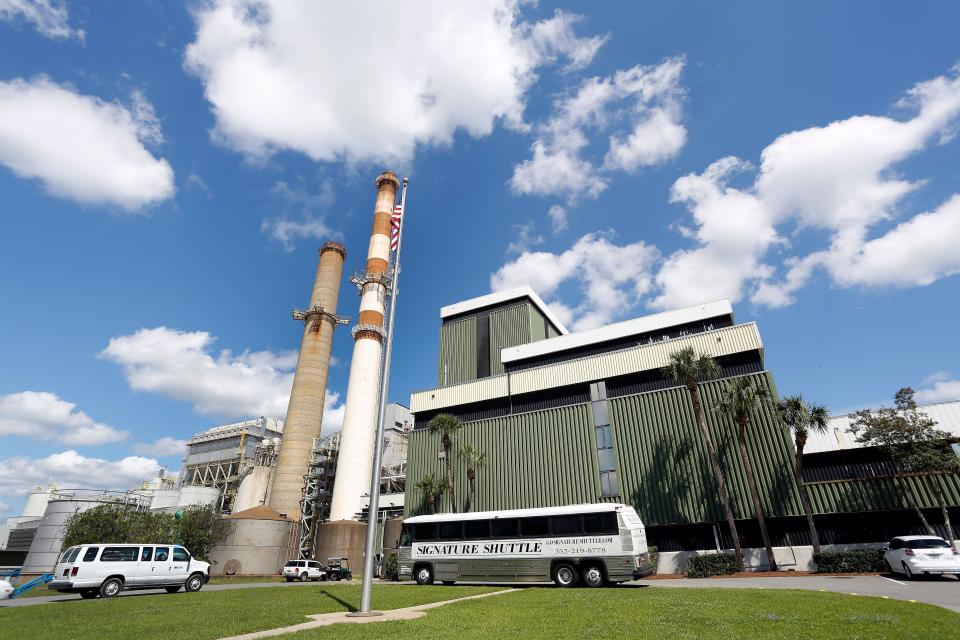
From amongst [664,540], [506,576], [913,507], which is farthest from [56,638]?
[913,507]

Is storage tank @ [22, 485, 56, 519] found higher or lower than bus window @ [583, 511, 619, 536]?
higher

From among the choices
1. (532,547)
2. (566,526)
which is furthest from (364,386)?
(566,526)

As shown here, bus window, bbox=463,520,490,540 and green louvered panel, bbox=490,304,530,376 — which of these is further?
green louvered panel, bbox=490,304,530,376

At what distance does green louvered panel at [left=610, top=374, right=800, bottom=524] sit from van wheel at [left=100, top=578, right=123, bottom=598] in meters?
29.9

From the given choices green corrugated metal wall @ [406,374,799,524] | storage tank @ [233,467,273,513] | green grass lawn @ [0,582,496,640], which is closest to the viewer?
green grass lawn @ [0,582,496,640]

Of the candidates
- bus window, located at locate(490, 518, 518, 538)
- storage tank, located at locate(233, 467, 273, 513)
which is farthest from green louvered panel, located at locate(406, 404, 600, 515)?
storage tank, located at locate(233, 467, 273, 513)

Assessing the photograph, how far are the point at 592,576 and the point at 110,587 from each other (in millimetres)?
19587

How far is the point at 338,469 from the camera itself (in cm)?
5122

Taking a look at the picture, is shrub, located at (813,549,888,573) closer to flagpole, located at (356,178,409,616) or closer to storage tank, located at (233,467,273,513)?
flagpole, located at (356,178,409,616)

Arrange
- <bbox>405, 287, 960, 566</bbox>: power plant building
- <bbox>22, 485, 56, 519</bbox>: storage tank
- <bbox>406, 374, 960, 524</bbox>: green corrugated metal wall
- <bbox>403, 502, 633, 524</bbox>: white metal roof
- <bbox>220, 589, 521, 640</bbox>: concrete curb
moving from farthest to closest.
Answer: <bbox>22, 485, 56, 519</bbox>: storage tank
<bbox>405, 287, 960, 566</bbox>: power plant building
<bbox>406, 374, 960, 524</bbox>: green corrugated metal wall
<bbox>403, 502, 633, 524</bbox>: white metal roof
<bbox>220, 589, 521, 640</bbox>: concrete curb

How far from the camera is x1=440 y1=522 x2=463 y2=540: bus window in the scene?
81.0 feet

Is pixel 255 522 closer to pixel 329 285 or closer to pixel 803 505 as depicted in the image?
pixel 329 285

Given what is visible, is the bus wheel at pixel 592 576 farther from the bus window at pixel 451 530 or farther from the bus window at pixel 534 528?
the bus window at pixel 451 530

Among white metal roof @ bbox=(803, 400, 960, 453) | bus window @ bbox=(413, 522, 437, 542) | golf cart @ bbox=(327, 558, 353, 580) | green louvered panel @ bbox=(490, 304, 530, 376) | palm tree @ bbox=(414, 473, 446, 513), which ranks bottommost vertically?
golf cart @ bbox=(327, 558, 353, 580)
